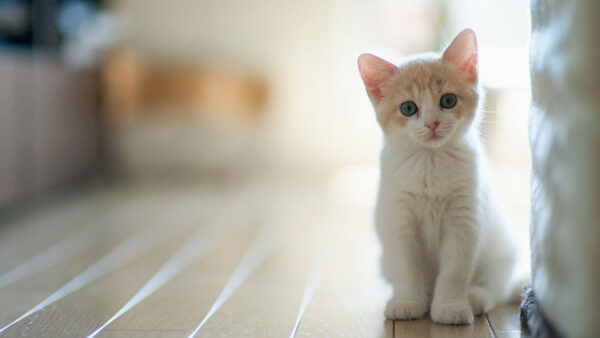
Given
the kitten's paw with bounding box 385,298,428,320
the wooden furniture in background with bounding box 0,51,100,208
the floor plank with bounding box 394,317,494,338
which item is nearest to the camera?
the floor plank with bounding box 394,317,494,338

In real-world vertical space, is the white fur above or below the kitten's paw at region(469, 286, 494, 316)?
above

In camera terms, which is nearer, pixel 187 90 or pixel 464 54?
pixel 464 54

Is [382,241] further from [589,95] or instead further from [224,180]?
[224,180]

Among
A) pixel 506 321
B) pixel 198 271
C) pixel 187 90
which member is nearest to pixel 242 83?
pixel 187 90

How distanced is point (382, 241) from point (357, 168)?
3070mm

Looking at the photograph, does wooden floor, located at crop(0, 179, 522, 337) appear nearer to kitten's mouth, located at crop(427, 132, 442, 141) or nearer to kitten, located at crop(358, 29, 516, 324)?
kitten, located at crop(358, 29, 516, 324)

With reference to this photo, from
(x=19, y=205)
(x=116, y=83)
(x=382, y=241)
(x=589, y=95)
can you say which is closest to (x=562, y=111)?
(x=589, y=95)

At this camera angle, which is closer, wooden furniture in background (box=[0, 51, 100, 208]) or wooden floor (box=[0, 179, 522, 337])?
wooden floor (box=[0, 179, 522, 337])

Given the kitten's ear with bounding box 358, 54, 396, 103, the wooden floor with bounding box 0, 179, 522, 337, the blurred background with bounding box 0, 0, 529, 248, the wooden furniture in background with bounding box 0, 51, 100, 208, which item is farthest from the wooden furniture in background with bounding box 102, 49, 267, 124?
the kitten's ear with bounding box 358, 54, 396, 103

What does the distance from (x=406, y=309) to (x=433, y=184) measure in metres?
0.29

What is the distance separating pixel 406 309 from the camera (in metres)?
1.40

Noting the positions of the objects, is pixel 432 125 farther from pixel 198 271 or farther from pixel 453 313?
pixel 198 271

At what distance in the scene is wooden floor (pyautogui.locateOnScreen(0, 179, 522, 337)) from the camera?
4.67 feet

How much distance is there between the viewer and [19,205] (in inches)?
122
